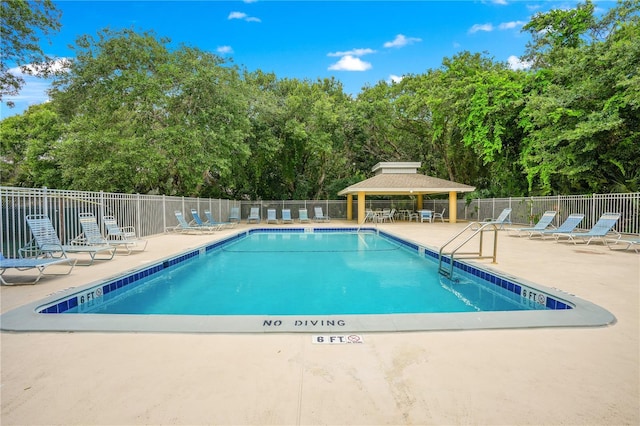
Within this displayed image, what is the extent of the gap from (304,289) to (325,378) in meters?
3.77

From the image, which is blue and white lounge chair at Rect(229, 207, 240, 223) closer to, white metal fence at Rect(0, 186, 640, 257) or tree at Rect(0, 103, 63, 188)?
white metal fence at Rect(0, 186, 640, 257)

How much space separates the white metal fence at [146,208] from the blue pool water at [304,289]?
2.88 meters

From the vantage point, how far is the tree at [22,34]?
1129 centimetres

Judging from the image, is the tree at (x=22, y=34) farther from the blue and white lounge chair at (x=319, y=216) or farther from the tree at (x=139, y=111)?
the blue and white lounge chair at (x=319, y=216)

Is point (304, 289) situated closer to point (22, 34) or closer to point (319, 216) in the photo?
point (22, 34)

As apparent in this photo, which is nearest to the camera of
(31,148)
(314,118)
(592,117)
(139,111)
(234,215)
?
(592,117)

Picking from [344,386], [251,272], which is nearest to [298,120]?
[251,272]

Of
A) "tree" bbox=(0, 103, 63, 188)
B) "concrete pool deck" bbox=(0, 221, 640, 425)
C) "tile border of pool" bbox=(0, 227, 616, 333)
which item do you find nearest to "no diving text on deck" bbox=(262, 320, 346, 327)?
"tile border of pool" bbox=(0, 227, 616, 333)

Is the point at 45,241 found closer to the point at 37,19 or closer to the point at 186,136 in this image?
the point at 37,19

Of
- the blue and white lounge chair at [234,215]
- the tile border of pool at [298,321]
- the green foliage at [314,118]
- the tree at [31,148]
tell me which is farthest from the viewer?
the tree at [31,148]

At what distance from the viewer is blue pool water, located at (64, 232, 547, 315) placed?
16.4 feet

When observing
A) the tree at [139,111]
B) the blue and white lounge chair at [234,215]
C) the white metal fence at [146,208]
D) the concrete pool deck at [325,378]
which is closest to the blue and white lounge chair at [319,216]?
the blue and white lounge chair at [234,215]

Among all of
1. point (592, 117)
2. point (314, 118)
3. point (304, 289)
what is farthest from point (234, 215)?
point (592, 117)

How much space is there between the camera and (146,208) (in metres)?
12.3
